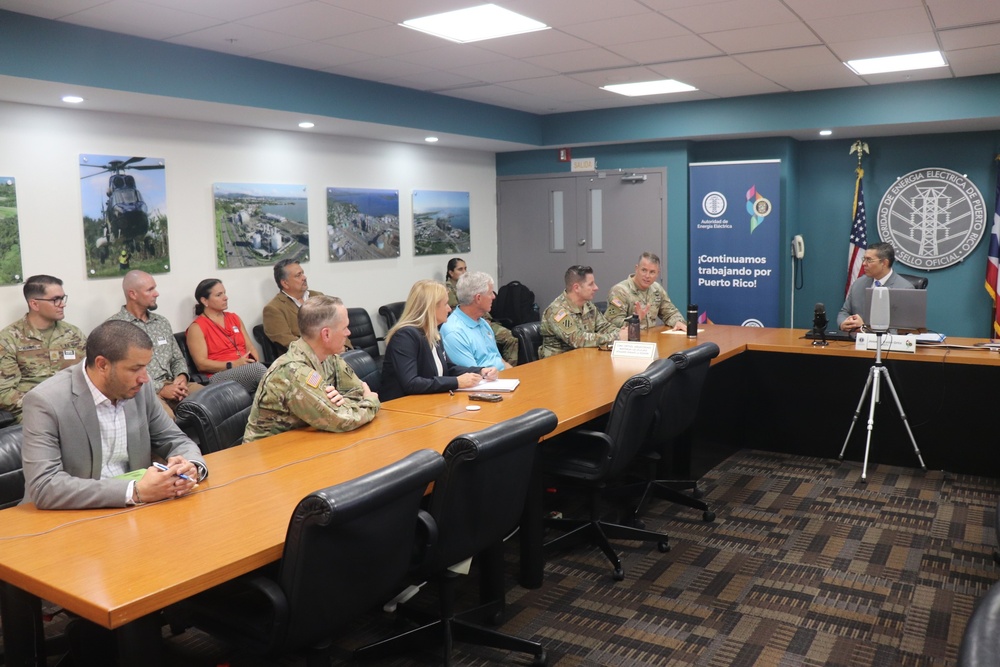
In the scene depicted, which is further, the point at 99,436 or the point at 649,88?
the point at 649,88

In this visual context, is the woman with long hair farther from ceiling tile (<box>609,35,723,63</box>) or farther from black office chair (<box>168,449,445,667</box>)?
black office chair (<box>168,449,445,667</box>)

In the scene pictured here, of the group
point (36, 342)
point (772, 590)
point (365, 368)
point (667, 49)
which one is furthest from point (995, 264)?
point (36, 342)

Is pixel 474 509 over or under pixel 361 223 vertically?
under

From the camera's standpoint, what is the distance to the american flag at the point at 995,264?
7715mm

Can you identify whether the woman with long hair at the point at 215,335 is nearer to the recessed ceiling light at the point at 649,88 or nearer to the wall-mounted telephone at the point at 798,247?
the recessed ceiling light at the point at 649,88

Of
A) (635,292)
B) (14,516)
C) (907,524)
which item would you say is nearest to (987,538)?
(907,524)

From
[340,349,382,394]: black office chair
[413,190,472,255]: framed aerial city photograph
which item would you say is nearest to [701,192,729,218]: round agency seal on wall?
[413,190,472,255]: framed aerial city photograph

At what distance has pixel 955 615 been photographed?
3367 millimetres

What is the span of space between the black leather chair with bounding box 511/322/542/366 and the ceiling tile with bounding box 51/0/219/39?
2.74 meters

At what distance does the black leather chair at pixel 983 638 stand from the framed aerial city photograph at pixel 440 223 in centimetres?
758

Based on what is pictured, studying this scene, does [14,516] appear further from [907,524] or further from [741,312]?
[741,312]

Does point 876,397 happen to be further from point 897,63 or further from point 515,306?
point 515,306

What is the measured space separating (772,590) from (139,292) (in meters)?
4.37

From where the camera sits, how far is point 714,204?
27.4 feet
